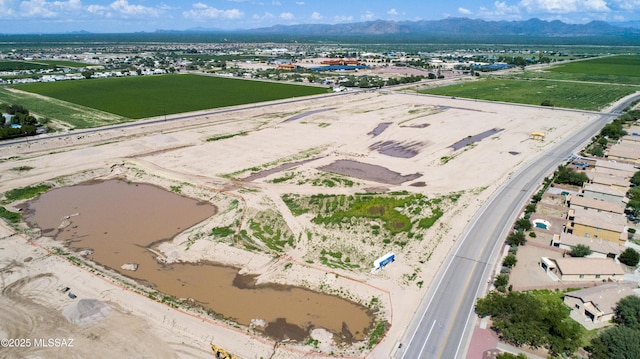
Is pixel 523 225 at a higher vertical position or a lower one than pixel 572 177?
lower

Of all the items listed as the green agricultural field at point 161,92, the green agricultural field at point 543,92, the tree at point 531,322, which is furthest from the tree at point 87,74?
the tree at point 531,322

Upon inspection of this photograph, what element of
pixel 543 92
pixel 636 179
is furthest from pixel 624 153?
pixel 543 92

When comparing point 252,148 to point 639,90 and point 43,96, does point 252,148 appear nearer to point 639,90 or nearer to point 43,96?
point 43,96

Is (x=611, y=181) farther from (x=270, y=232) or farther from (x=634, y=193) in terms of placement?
(x=270, y=232)

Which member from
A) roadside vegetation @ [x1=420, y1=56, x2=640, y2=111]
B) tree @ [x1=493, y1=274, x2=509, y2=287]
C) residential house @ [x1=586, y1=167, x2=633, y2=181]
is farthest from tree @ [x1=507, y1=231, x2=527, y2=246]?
roadside vegetation @ [x1=420, y1=56, x2=640, y2=111]

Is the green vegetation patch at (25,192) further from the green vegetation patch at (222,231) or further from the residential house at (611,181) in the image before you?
the residential house at (611,181)

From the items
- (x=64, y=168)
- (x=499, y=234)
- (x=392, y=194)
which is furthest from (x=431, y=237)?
(x=64, y=168)

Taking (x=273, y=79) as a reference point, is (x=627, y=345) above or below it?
below
